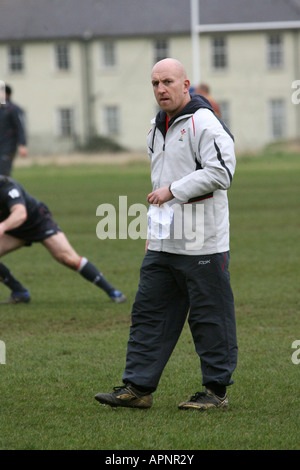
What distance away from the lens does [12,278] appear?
351 inches

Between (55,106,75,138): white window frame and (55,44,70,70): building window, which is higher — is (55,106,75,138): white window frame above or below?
below

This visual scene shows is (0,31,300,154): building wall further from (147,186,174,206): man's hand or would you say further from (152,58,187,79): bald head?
(147,186,174,206): man's hand

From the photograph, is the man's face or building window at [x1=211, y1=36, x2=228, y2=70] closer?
the man's face

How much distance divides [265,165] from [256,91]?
19310 mm

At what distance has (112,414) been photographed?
523 centimetres

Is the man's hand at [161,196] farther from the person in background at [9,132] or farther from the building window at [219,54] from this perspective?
the building window at [219,54]

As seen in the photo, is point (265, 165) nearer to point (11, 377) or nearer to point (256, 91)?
point (256, 91)

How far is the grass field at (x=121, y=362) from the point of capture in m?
4.75

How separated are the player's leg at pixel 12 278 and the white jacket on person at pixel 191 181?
147 inches

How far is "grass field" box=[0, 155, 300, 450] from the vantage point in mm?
4750

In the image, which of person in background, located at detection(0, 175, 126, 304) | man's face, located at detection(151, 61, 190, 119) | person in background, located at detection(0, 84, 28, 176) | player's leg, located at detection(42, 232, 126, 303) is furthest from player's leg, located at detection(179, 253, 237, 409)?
person in background, located at detection(0, 84, 28, 176)

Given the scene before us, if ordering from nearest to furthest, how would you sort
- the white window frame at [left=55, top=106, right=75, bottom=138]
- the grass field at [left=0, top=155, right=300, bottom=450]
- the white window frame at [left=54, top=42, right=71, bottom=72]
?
the grass field at [left=0, top=155, right=300, bottom=450], the white window frame at [left=54, top=42, right=71, bottom=72], the white window frame at [left=55, top=106, right=75, bottom=138]

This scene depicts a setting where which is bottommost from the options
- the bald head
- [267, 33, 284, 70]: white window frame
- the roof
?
the bald head

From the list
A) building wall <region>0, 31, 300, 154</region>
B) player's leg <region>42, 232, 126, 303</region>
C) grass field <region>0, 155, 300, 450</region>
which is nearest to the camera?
grass field <region>0, 155, 300, 450</region>
